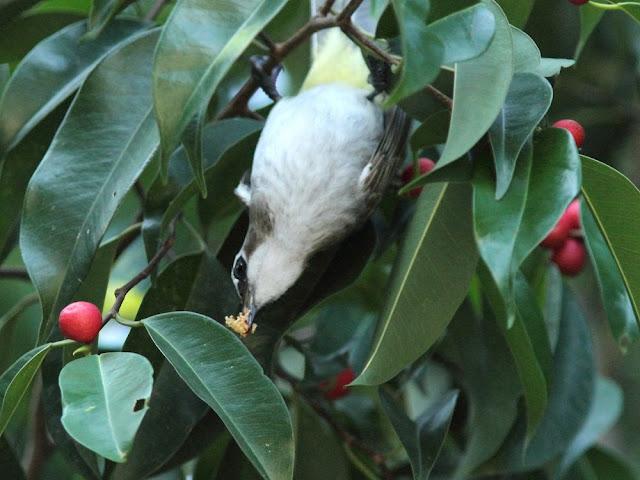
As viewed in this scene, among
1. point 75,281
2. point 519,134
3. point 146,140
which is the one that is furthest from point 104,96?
point 519,134

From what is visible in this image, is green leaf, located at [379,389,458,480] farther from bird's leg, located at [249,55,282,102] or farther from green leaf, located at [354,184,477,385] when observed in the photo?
bird's leg, located at [249,55,282,102]

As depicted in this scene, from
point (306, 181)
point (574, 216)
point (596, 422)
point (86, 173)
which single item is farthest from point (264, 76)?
point (596, 422)

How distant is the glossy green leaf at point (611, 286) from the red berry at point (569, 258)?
0.39 metres

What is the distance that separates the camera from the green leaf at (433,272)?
46.1 inches

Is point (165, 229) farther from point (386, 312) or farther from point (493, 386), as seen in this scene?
point (493, 386)

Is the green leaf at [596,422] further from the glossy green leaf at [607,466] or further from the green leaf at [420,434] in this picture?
the green leaf at [420,434]

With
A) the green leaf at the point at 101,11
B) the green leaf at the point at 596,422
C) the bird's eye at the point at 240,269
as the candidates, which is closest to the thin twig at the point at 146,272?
the bird's eye at the point at 240,269

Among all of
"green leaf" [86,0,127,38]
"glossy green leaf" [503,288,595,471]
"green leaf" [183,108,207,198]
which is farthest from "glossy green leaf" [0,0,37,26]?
"glossy green leaf" [503,288,595,471]

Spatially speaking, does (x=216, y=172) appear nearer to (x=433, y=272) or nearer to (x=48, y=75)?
(x=48, y=75)

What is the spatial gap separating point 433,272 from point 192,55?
36 centimetres

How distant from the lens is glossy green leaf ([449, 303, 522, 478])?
1.52 m

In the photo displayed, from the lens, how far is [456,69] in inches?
42.3

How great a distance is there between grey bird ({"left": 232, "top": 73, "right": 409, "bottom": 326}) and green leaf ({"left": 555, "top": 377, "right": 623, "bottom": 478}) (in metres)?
0.49

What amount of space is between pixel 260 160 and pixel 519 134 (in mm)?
514
